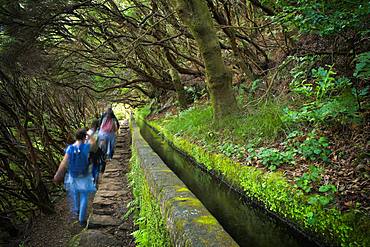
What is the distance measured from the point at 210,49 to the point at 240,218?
4.14m

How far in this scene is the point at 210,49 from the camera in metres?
7.09

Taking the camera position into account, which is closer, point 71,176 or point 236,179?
point 236,179

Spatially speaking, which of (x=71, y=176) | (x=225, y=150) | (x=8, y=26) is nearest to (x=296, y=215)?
(x=225, y=150)

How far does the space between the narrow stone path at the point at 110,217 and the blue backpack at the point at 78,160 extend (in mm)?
781

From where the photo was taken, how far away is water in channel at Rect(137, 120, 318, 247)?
390 cm

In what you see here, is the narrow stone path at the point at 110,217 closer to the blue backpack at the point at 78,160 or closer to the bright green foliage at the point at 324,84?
the blue backpack at the point at 78,160

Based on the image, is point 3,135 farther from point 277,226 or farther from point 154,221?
point 277,226

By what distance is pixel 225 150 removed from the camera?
19.7ft

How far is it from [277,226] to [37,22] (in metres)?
6.48

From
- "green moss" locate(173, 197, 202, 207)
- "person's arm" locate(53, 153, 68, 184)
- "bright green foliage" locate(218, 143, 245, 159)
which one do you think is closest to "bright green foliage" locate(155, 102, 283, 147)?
"bright green foliage" locate(218, 143, 245, 159)

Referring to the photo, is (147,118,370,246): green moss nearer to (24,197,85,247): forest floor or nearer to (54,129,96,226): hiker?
(54,129,96,226): hiker

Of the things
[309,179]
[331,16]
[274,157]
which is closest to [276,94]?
[274,157]

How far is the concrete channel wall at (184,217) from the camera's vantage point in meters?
2.57

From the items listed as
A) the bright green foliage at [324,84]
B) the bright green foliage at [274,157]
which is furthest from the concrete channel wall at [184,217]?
the bright green foliage at [324,84]
